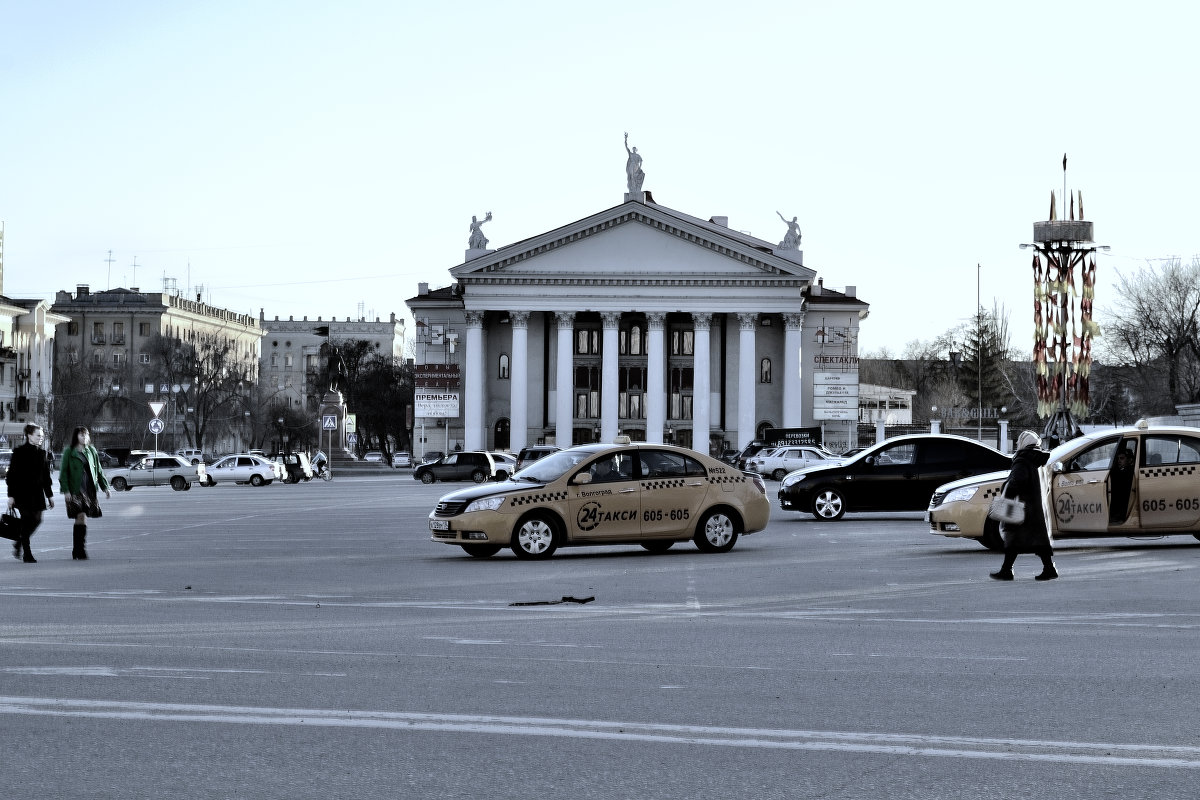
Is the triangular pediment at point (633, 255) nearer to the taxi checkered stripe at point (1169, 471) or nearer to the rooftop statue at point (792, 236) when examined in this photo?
the rooftop statue at point (792, 236)

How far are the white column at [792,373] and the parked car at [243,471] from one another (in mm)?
36095

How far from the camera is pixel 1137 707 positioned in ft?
27.0

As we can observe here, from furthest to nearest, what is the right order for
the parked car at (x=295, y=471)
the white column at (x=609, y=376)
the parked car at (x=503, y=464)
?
1. the white column at (x=609, y=376)
2. the parked car at (x=295, y=471)
3. the parked car at (x=503, y=464)

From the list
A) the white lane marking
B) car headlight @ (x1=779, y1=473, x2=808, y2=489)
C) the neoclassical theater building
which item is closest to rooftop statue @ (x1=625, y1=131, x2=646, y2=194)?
the neoclassical theater building

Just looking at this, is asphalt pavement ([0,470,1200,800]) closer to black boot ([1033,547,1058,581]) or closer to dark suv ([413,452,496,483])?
black boot ([1033,547,1058,581])

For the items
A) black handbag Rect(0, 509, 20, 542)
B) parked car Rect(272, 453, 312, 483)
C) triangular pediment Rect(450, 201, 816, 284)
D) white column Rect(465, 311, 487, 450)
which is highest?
triangular pediment Rect(450, 201, 816, 284)

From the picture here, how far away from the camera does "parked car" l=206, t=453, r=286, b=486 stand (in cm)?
6619

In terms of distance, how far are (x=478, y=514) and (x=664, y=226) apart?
73.3 m

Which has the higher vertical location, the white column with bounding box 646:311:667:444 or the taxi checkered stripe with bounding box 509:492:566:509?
the white column with bounding box 646:311:667:444

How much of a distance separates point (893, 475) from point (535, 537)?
37.7 feet

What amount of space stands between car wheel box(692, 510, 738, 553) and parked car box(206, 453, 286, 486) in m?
48.0

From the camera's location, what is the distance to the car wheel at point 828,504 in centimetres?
2950

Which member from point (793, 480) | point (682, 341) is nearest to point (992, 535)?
point (793, 480)

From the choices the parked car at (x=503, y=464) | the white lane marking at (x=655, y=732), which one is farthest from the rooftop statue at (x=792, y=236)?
the white lane marking at (x=655, y=732)
